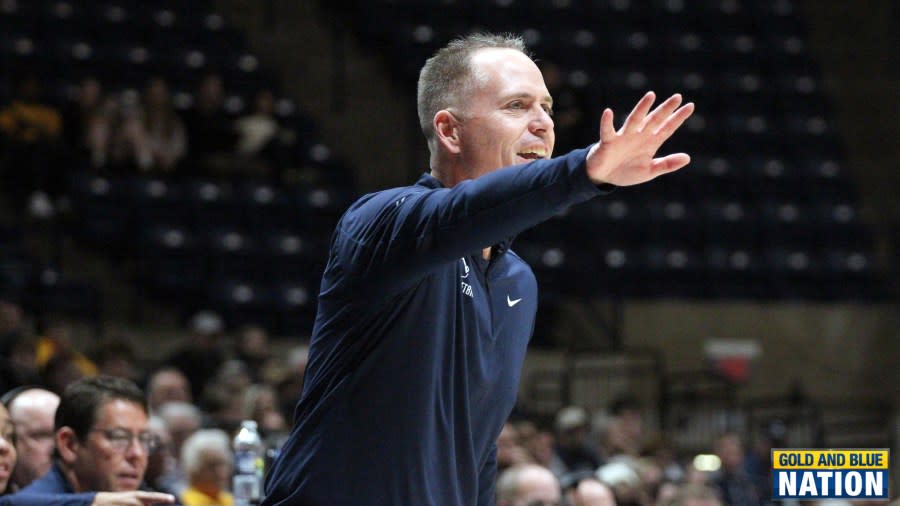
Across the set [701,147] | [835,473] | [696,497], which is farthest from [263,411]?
[701,147]

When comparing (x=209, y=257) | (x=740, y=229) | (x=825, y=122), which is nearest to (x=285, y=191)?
(x=209, y=257)

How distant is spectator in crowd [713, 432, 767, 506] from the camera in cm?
945

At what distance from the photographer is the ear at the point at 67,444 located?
4.52 m

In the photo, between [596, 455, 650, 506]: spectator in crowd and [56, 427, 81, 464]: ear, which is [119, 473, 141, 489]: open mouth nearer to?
[56, 427, 81, 464]: ear

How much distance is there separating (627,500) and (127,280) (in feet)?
21.3

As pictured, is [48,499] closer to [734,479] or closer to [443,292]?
[443,292]

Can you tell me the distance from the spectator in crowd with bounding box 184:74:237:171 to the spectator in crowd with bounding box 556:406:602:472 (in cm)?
469

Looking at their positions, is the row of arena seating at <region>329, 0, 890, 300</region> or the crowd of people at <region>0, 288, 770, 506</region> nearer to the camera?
the crowd of people at <region>0, 288, 770, 506</region>

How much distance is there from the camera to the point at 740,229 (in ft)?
48.4

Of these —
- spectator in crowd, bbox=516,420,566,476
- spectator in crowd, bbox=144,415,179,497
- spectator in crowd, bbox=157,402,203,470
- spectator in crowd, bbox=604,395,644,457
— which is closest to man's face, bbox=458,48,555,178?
spectator in crowd, bbox=144,415,179,497

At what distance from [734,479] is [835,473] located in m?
6.94

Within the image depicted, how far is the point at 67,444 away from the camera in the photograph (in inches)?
179

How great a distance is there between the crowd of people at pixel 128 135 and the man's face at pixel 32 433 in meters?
7.52

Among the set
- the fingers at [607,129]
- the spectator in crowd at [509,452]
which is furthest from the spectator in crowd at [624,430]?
the fingers at [607,129]
